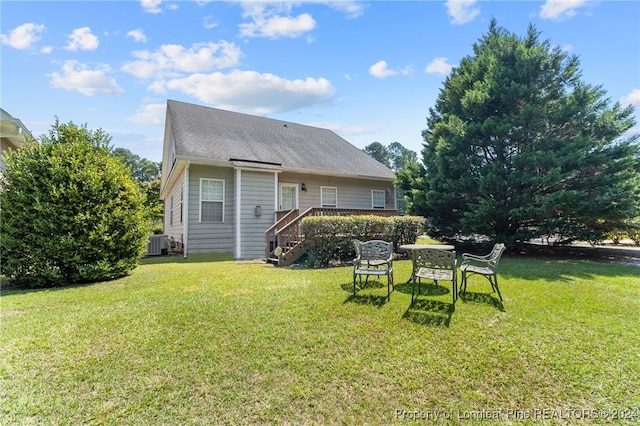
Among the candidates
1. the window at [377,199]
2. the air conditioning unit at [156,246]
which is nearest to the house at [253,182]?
the window at [377,199]

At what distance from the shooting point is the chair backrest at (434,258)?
4.34 meters

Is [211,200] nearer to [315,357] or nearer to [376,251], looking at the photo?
[376,251]

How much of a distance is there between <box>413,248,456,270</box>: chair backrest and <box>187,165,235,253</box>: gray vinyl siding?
25.8 ft

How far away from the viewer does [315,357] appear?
9.60ft

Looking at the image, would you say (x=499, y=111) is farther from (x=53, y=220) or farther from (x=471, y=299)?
(x=53, y=220)

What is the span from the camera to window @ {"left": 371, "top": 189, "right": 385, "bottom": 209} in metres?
14.3

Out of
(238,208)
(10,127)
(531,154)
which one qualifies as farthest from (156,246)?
(531,154)

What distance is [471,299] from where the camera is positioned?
4.63m

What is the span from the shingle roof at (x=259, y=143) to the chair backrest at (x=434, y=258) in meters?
7.86

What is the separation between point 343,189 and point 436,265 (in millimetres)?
9209

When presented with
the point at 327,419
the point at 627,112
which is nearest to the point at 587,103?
the point at 627,112

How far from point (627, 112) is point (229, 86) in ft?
57.3

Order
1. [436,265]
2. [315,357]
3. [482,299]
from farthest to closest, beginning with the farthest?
[482,299]
[436,265]
[315,357]

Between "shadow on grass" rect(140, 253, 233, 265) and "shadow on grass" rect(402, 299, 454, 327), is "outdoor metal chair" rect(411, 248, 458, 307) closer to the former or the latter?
"shadow on grass" rect(402, 299, 454, 327)
